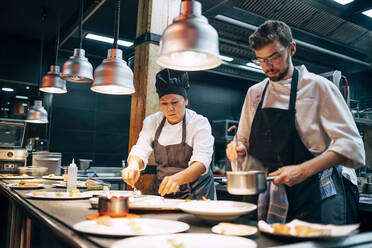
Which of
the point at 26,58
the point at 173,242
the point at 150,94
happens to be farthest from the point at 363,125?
the point at 26,58

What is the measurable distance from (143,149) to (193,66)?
125 centimetres

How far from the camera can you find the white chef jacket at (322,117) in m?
1.54

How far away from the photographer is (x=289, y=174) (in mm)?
1396

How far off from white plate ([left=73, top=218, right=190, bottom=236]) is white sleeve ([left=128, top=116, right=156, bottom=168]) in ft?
4.40

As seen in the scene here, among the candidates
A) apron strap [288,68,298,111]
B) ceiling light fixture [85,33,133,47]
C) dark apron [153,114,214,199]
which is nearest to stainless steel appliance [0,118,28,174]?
ceiling light fixture [85,33,133,47]

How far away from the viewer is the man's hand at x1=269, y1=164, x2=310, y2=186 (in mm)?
1372

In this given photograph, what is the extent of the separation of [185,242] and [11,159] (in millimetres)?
5084

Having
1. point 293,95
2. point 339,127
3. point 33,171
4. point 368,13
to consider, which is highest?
point 368,13

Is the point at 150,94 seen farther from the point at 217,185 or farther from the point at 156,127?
the point at 217,185

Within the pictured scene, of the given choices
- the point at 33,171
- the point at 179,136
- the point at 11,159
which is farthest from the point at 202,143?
the point at 11,159

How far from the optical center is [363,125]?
395 centimetres

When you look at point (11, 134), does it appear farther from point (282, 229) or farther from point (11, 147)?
point (282, 229)

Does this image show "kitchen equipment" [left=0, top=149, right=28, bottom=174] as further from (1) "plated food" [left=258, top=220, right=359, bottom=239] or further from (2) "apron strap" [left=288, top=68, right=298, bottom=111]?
(1) "plated food" [left=258, top=220, right=359, bottom=239]

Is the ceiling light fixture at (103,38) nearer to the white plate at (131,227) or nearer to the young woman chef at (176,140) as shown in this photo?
the young woman chef at (176,140)
